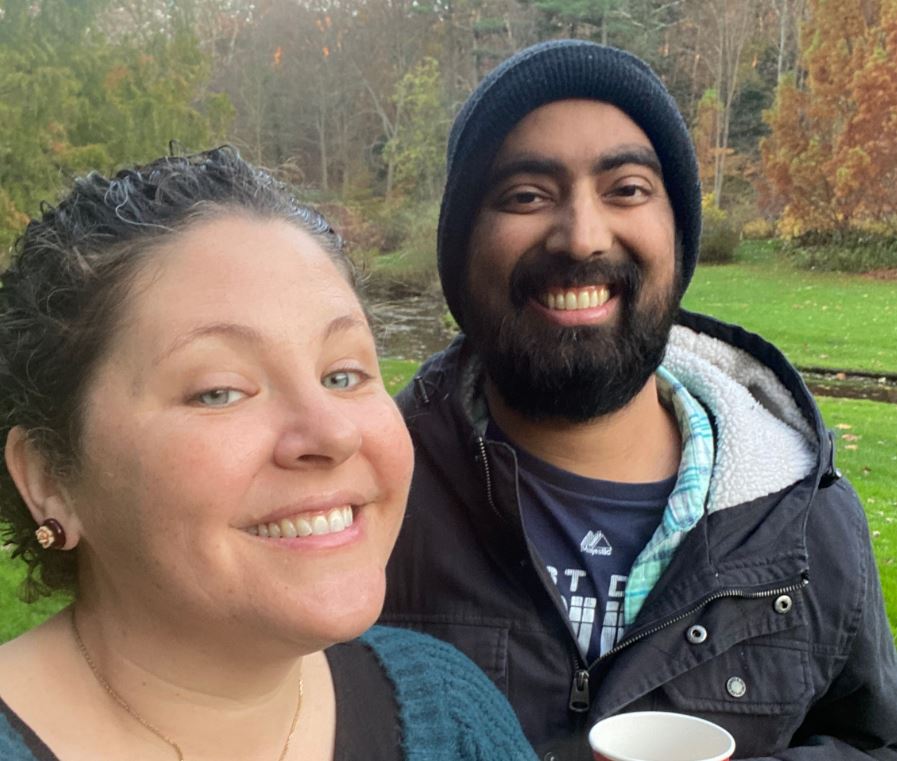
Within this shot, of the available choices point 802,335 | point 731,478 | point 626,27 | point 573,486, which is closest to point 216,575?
point 573,486

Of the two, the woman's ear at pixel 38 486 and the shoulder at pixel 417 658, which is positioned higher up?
the woman's ear at pixel 38 486

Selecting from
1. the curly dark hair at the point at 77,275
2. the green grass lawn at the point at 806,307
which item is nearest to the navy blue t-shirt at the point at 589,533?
the curly dark hair at the point at 77,275

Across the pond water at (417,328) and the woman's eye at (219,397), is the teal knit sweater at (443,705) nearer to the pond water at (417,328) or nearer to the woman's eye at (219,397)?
the woman's eye at (219,397)

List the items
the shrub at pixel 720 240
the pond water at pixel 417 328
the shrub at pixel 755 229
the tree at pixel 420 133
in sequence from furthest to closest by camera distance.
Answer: the tree at pixel 420 133 < the pond water at pixel 417 328 < the shrub at pixel 755 229 < the shrub at pixel 720 240

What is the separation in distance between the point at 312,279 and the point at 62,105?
546 centimetres

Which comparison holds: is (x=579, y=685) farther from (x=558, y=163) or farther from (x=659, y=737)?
(x=558, y=163)

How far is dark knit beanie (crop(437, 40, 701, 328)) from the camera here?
5.02 feet

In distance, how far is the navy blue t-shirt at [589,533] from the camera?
1508 mm

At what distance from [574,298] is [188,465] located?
87 centimetres

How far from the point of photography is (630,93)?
155 centimetres

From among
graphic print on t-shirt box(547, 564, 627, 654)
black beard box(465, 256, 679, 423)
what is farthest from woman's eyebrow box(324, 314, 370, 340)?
graphic print on t-shirt box(547, 564, 627, 654)

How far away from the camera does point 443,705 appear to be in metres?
1.17

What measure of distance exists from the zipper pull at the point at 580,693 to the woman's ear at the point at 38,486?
0.83m

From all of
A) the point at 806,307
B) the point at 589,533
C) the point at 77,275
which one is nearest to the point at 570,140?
the point at 589,533
